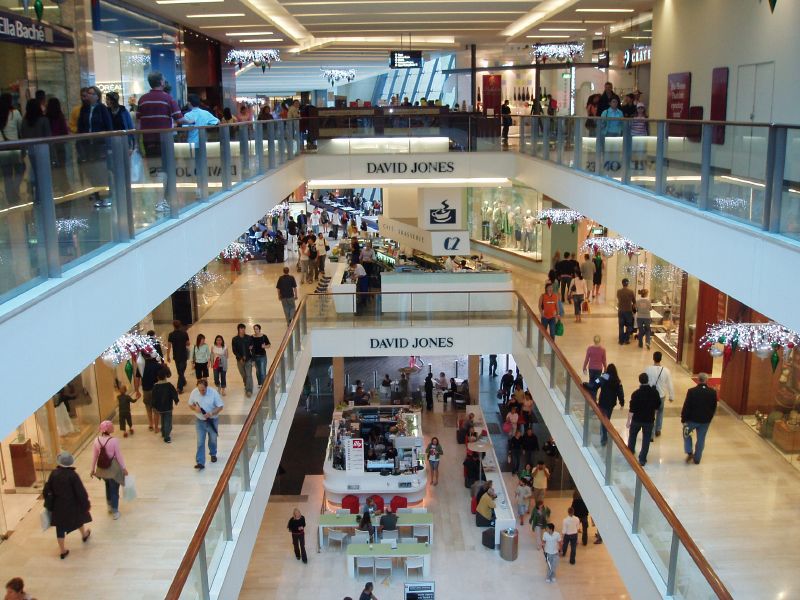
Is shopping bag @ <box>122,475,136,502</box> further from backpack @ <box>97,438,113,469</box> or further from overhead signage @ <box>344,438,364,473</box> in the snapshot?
overhead signage @ <box>344,438,364,473</box>

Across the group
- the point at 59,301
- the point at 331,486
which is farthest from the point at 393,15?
the point at 59,301

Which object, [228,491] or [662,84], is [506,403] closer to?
[662,84]

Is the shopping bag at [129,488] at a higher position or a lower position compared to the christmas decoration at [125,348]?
lower

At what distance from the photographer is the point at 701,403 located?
31.5 feet

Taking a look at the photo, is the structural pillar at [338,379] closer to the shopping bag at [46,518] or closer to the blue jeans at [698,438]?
the blue jeans at [698,438]

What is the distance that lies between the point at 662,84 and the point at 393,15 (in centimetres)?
570

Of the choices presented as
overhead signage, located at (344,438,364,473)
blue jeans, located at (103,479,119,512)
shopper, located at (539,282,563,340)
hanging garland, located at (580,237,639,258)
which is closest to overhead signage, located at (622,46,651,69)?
hanging garland, located at (580,237,639,258)

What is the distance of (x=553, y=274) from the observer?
15641mm

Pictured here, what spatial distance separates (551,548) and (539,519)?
1.60m

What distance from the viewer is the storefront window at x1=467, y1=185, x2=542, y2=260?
24.8m

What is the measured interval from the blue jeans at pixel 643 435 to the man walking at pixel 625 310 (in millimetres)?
5005

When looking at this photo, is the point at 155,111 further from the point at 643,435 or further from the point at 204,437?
the point at 643,435

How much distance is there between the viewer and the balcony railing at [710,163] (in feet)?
19.4

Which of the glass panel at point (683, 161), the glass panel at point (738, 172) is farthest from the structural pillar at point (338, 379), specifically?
the glass panel at point (738, 172)
